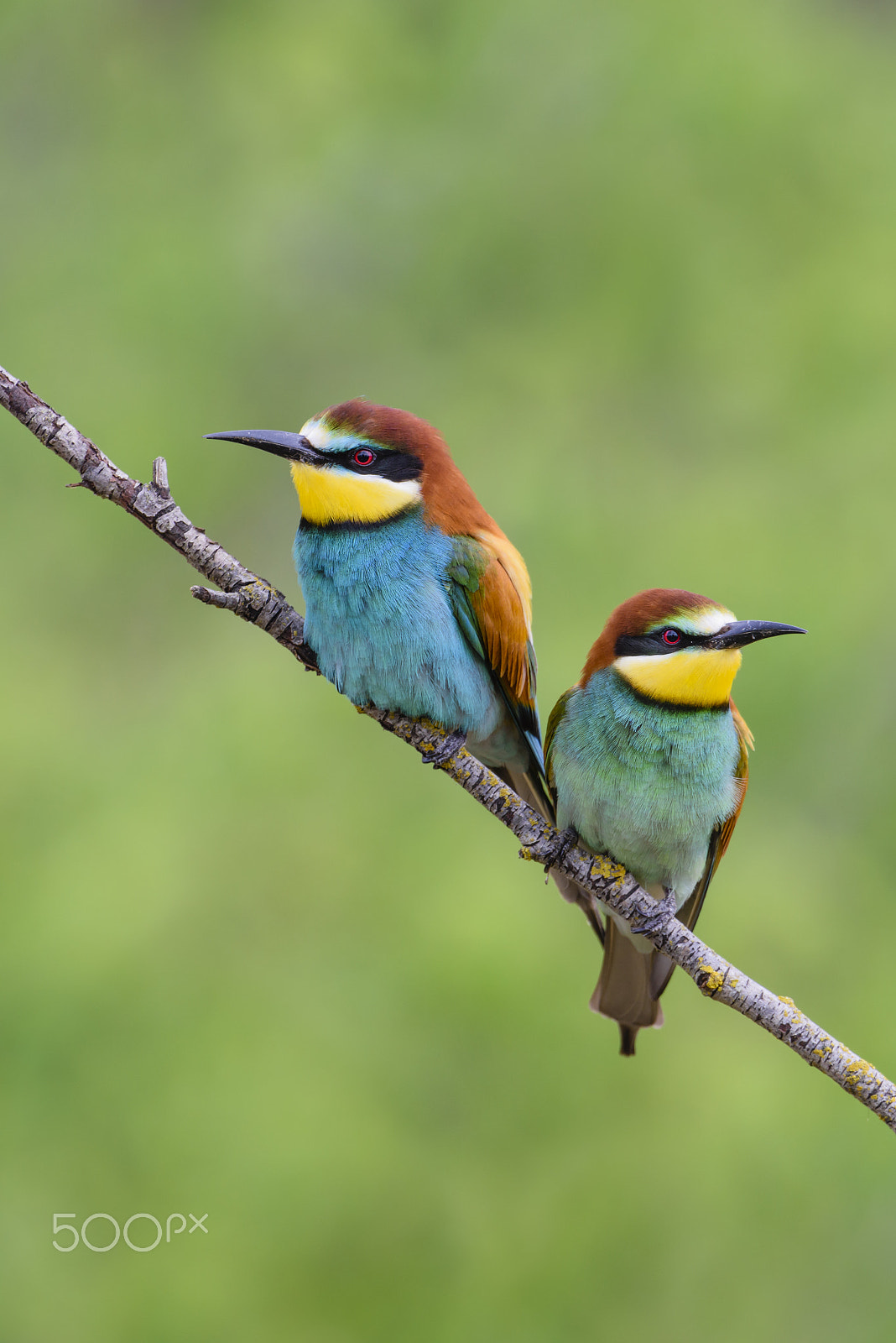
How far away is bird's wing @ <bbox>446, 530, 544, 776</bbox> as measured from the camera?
169 cm

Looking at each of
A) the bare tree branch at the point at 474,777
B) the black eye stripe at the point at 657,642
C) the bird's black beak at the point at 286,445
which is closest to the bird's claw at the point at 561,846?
the bare tree branch at the point at 474,777

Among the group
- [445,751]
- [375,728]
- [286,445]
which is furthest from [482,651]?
[375,728]

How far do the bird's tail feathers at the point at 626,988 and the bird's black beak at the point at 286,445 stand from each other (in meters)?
0.80

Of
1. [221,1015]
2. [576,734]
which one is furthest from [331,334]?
[576,734]

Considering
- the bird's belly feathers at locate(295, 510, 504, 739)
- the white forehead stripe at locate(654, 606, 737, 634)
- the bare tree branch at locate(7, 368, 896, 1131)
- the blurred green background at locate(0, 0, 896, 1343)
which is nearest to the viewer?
the bare tree branch at locate(7, 368, 896, 1131)

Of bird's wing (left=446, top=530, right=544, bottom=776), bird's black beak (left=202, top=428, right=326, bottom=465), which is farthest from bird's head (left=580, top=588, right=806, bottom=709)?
bird's black beak (left=202, top=428, right=326, bottom=465)

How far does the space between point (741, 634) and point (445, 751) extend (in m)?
0.40

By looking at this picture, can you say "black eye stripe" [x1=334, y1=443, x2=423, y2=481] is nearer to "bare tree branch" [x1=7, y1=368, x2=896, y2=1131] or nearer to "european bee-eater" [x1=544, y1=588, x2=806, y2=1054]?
"bare tree branch" [x1=7, y1=368, x2=896, y2=1131]

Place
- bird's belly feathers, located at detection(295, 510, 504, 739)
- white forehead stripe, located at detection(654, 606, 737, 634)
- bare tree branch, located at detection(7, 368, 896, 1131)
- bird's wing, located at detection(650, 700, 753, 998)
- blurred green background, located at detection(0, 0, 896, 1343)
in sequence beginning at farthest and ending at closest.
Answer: blurred green background, located at detection(0, 0, 896, 1343) → bird's wing, located at detection(650, 700, 753, 998) → bird's belly feathers, located at detection(295, 510, 504, 739) → white forehead stripe, located at detection(654, 606, 737, 634) → bare tree branch, located at detection(7, 368, 896, 1131)

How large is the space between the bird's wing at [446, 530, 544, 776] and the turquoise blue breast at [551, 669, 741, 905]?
107mm

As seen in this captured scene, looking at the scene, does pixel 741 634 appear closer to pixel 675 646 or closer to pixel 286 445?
pixel 675 646

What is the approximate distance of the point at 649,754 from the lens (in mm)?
1722

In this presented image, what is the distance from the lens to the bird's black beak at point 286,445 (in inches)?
58.1

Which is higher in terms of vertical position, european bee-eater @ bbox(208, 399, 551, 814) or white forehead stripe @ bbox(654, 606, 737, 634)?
white forehead stripe @ bbox(654, 606, 737, 634)
